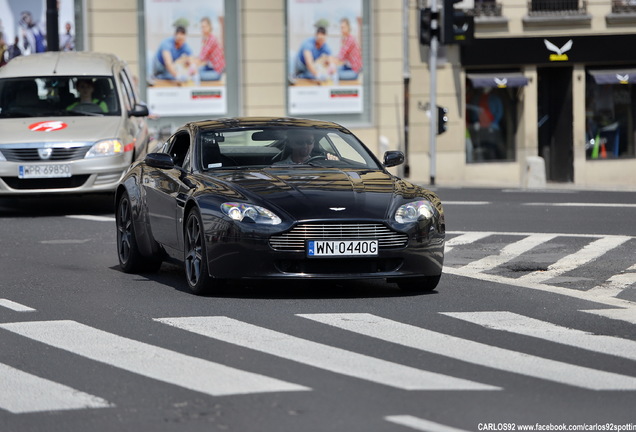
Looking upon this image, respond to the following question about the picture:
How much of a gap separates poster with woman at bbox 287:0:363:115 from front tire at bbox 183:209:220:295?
2324cm

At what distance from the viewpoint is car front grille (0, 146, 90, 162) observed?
19547 mm

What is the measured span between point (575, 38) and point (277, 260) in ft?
90.2

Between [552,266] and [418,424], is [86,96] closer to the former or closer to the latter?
[552,266]

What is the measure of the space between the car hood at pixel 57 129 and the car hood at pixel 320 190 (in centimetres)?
793

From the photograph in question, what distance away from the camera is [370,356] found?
28.5 ft

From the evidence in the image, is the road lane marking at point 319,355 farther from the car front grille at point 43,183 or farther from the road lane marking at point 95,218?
the car front grille at point 43,183

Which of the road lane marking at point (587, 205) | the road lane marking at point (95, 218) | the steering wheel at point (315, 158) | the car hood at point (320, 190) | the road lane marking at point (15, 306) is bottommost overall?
the road lane marking at point (587, 205)

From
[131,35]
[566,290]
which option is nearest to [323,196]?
[566,290]

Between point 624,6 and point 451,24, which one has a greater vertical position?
point 624,6

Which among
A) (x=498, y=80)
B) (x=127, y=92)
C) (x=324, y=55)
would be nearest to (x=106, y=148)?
(x=127, y=92)

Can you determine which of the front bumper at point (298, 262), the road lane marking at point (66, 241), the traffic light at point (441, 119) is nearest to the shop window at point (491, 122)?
the traffic light at point (441, 119)

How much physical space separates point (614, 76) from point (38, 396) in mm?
31573

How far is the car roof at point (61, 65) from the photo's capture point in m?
21.2

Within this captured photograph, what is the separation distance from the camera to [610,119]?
125ft
